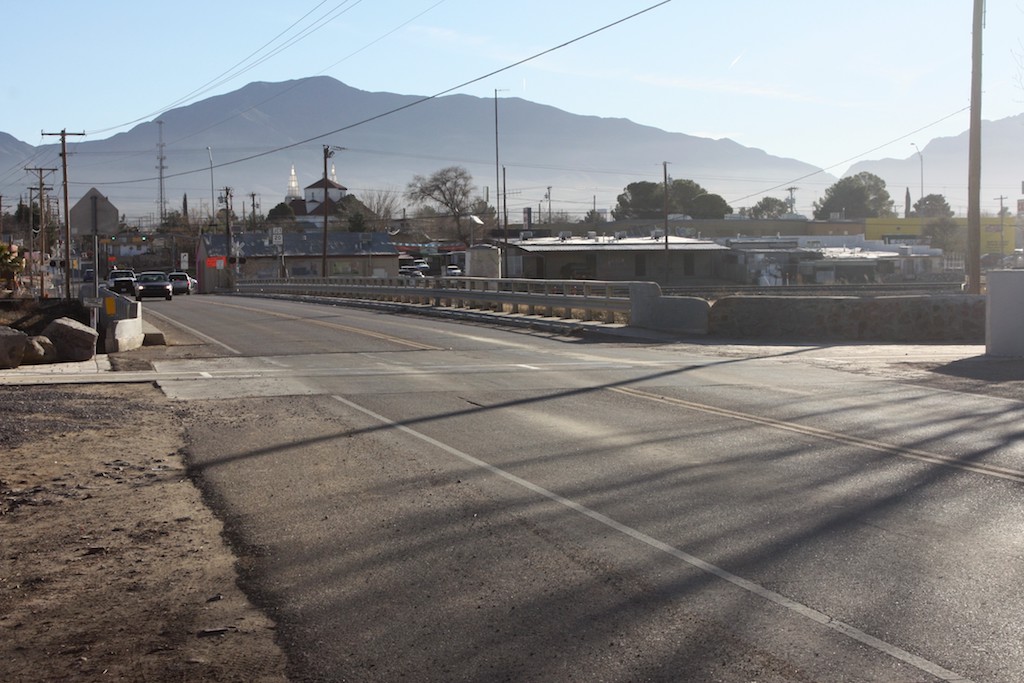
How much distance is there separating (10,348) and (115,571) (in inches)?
532

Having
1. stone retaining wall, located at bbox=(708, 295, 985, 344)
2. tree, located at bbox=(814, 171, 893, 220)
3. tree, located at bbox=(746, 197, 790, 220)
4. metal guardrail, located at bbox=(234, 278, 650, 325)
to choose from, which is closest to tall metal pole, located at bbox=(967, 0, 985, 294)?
stone retaining wall, located at bbox=(708, 295, 985, 344)

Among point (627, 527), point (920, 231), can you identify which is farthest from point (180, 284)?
point (920, 231)

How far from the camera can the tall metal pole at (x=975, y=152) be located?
26.2m

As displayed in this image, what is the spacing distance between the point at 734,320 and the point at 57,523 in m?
19.3

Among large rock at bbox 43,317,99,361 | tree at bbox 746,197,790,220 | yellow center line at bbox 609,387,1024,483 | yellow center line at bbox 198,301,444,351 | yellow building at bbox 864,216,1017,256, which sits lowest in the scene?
yellow center line at bbox 609,387,1024,483

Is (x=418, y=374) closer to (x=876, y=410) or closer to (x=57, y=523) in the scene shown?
(x=876, y=410)

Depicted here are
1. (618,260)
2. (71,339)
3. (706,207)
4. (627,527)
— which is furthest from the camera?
(706,207)

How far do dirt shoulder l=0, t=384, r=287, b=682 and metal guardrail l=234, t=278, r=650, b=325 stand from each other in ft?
59.8

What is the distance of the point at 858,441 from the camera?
11.0 metres

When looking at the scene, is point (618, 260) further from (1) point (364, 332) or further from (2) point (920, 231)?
(2) point (920, 231)

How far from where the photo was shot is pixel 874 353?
2117 centimetres

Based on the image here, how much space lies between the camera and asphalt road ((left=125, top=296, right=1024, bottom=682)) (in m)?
5.45

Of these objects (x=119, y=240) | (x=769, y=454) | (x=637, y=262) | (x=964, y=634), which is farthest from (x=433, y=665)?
(x=119, y=240)

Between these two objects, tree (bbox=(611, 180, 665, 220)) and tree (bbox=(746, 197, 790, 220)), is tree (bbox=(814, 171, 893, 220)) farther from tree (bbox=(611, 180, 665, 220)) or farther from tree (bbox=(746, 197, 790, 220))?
tree (bbox=(611, 180, 665, 220))
